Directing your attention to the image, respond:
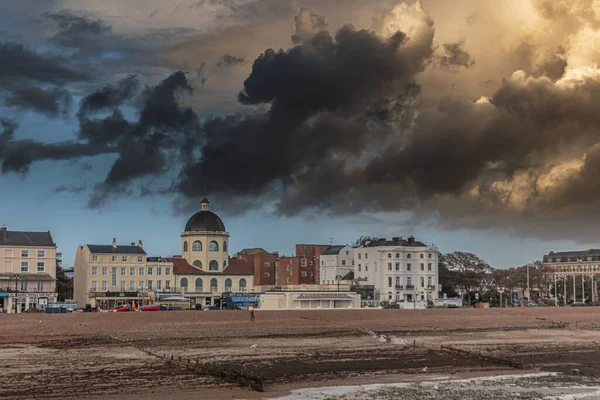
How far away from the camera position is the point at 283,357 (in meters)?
37.2

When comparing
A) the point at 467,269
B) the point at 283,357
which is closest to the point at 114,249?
the point at 467,269

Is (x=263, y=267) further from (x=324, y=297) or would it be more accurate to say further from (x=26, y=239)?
(x=26, y=239)

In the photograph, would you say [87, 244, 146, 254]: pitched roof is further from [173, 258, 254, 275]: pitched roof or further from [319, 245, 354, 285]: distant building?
[319, 245, 354, 285]: distant building

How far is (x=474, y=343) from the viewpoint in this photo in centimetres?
4584

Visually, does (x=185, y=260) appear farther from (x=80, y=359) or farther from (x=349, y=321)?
(x=80, y=359)

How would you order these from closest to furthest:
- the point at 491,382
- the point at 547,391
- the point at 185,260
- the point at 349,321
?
the point at 547,391, the point at 491,382, the point at 349,321, the point at 185,260

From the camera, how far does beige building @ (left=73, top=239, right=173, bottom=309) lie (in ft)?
326

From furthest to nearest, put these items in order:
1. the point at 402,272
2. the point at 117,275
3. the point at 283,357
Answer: the point at 402,272 < the point at 117,275 < the point at 283,357

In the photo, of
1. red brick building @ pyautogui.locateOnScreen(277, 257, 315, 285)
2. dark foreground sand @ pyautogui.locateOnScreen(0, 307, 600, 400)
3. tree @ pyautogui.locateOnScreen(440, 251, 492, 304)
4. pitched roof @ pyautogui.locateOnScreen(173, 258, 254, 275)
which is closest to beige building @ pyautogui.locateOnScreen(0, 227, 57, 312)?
pitched roof @ pyautogui.locateOnScreen(173, 258, 254, 275)

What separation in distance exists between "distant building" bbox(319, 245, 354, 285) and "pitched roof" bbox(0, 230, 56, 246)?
135 feet

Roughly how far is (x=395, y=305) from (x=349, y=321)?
3638 centimetres

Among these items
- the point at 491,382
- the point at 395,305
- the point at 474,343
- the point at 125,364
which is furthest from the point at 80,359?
the point at 395,305

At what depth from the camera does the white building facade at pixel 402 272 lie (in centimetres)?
11081

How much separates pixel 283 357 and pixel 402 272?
7600cm
